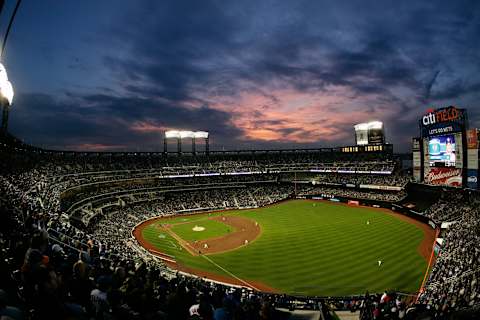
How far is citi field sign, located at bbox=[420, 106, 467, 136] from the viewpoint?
41.1m

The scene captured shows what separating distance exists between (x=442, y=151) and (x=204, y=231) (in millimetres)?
39998

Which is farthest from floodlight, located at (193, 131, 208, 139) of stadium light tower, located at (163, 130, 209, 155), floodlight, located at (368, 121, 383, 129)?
floodlight, located at (368, 121, 383, 129)

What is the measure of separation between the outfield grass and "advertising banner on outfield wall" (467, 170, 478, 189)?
114ft

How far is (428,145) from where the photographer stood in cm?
4759

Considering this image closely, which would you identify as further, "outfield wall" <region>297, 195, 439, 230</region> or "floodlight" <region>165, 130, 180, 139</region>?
"floodlight" <region>165, 130, 180, 139</region>

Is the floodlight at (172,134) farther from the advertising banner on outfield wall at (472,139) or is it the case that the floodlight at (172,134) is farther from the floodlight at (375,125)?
the advertising banner on outfield wall at (472,139)

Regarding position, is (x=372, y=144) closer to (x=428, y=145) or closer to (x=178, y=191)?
(x=428, y=145)

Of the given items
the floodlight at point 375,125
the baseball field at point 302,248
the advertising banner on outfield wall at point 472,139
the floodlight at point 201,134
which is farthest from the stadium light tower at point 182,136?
the advertising banner on outfield wall at point 472,139

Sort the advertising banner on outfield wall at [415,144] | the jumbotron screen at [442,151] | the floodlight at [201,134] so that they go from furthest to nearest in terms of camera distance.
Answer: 1. the floodlight at [201,134]
2. the advertising banner on outfield wall at [415,144]
3. the jumbotron screen at [442,151]

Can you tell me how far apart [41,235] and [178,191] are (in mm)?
62465

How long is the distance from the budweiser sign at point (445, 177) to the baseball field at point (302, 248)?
7664 mm

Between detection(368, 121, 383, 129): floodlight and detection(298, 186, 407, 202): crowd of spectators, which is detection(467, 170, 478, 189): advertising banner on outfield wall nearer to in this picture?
detection(298, 186, 407, 202): crowd of spectators

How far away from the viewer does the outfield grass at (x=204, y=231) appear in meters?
41.8

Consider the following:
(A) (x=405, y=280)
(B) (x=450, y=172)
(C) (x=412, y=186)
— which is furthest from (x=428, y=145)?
(A) (x=405, y=280)
